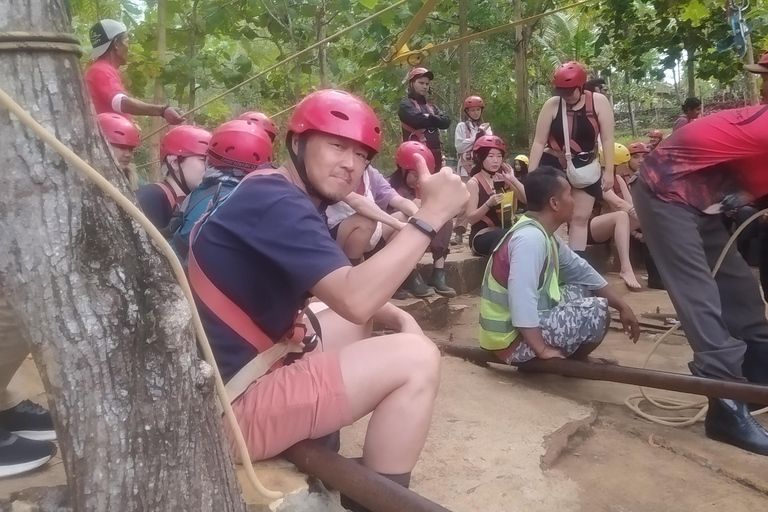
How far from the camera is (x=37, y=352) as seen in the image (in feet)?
5.37

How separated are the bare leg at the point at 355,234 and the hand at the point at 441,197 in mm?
2559

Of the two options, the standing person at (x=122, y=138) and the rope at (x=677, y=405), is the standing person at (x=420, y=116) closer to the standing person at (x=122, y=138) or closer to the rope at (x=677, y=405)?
the standing person at (x=122, y=138)

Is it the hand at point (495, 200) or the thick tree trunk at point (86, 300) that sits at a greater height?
the thick tree trunk at point (86, 300)

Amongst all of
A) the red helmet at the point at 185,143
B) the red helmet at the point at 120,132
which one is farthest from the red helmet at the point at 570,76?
the red helmet at the point at 120,132

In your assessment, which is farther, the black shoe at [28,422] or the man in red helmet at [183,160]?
the man in red helmet at [183,160]

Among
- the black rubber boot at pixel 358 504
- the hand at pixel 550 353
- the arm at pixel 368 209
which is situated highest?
the arm at pixel 368 209

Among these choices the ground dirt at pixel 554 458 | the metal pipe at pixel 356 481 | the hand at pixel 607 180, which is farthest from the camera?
the hand at pixel 607 180

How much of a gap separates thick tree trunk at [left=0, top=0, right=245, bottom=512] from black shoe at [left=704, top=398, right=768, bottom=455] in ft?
9.53

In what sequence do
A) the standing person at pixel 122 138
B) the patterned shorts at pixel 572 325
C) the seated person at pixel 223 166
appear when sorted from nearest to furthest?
the seated person at pixel 223 166, the patterned shorts at pixel 572 325, the standing person at pixel 122 138

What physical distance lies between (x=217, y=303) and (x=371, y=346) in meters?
0.51

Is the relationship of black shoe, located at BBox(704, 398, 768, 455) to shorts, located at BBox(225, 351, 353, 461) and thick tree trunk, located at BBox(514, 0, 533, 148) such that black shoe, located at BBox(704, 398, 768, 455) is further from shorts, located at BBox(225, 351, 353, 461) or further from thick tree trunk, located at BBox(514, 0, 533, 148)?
thick tree trunk, located at BBox(514, 0, 533, 148)

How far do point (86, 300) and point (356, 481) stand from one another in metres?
0.94

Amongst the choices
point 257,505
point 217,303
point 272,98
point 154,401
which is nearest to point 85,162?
point 154,401

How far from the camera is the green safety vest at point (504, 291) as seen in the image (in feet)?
13.8
